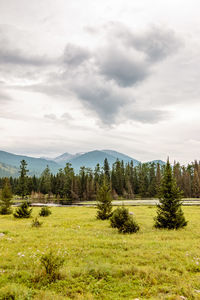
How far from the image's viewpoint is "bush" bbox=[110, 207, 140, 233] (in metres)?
18.4

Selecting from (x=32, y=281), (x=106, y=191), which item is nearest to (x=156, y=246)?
(x=32, y=281)

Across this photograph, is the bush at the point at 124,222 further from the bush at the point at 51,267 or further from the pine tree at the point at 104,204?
the bush at the point at 51,267

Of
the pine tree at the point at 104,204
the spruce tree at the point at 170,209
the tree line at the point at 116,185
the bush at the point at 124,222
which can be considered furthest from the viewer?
the tree line at the point at 116,185

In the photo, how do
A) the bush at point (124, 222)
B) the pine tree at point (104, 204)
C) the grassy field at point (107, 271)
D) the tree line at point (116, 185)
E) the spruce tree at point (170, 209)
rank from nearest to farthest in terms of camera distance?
the grassy field at point (107, 271) < the bush at point (124, 222) < the spruce tree at point (170, 209) < the pine tree at point (104, 204) < the tree line at point (116, 185)

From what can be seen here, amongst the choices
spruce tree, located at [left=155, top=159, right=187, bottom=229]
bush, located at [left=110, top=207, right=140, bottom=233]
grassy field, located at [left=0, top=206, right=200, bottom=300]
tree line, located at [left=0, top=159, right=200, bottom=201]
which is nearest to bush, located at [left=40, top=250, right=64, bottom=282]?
grassy field, located at [left=0, top=206, right=200, bottom=300]

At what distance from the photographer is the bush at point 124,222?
1841 cm

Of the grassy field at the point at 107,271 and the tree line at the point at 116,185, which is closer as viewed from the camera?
the grassy field at the point at 107,271

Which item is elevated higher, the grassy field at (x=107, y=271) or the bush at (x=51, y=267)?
the bush at (x=51, y=267)

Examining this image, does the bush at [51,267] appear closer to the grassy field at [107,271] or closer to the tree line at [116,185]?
Answer: the grassy field at [107,271]

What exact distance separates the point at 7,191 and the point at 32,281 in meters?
37.1

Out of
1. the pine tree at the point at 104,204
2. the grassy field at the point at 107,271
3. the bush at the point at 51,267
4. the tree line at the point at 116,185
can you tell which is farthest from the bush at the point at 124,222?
the tree line at the point at 116,185

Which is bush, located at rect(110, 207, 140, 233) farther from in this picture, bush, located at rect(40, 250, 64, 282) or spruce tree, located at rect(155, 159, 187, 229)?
bush, located at rect(40, 250, 64, 282)

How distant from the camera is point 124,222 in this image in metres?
19.3

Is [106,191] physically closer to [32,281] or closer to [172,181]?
[172,181]
